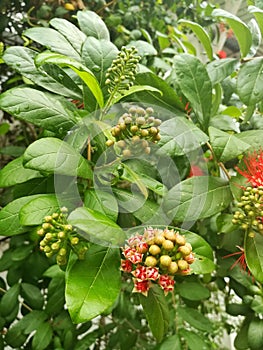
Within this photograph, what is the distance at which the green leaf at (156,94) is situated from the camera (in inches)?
26.1

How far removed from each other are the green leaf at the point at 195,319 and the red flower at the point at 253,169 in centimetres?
43

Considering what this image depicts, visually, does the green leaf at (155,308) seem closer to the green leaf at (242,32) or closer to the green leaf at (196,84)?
the green leaf at (196,84)

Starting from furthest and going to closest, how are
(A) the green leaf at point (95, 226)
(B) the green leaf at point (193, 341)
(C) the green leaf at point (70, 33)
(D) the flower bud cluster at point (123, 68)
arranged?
(B) the green leaf at point (193, 341) → (C) the green leaf at point (70, 33) → (D) the flower bud cluster at point (123, 68) → (A) the green leaf at point (95, 226)

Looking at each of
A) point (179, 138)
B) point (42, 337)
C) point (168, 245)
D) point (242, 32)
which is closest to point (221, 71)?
point (242, 32)

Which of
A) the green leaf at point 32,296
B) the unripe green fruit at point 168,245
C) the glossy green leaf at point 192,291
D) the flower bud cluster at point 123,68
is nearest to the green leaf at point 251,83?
the flower bud cluster at point 123,68

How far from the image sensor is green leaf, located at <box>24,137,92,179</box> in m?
0.48

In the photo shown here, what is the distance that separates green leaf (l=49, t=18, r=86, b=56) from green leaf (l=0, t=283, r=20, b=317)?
1.74ft

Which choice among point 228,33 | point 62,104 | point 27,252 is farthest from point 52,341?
point 228,33

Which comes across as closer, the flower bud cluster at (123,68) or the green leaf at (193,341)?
the flower bud cluster at (123,68)

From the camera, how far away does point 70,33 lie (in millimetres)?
671

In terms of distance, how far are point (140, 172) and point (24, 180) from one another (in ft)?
0.59

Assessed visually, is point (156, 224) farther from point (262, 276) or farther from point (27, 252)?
point (27, 252)

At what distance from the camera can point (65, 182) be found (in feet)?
1.76

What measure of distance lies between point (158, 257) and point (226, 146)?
0.20 m
